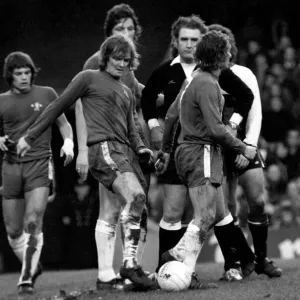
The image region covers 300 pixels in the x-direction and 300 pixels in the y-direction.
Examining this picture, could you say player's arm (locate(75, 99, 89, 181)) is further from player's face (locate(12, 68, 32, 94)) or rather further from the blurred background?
the blurred background

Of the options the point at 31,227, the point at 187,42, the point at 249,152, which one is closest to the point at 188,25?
the point at 187,42

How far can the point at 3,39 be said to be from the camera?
12.7m

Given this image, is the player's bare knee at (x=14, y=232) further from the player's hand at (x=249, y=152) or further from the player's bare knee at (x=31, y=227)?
the player's hand at (x=249, y=152)

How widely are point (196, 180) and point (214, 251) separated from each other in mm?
4537

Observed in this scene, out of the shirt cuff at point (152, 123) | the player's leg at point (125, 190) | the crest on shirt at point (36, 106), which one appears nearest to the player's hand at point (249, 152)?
the player's leg at point (125, 190)

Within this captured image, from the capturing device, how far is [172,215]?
7.13 metres

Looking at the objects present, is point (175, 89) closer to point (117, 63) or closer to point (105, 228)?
point (117, 63)

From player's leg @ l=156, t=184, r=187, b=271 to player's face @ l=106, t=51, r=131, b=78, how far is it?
3.12 ft

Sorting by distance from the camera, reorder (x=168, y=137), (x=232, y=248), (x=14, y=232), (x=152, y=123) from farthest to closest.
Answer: (x=14, y=232) < (x=152, y=123) < (x=232, y=248) < (x=168, y=137)

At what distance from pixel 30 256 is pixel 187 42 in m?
2.06

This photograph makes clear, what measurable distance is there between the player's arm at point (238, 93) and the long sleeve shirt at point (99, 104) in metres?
0.80

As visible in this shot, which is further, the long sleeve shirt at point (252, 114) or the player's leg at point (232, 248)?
the long sleeve shirt at point (252, 114)

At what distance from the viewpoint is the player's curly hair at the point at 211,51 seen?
6.53 metres

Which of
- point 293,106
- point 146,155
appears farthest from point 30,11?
point 146,155
